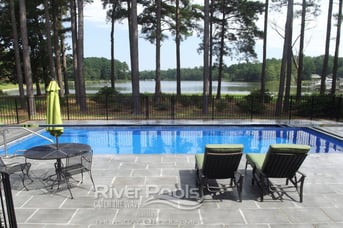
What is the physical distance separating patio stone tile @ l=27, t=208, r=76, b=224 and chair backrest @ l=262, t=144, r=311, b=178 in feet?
9.15

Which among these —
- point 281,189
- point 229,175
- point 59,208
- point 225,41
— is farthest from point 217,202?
point 225,41

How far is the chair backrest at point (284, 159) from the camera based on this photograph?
3.54 metres

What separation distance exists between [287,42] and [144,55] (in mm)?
9404

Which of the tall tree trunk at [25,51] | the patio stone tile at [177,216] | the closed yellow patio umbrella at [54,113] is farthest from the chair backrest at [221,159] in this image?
the tall tree trunk at [25,51]

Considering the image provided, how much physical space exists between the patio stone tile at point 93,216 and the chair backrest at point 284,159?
227 cm

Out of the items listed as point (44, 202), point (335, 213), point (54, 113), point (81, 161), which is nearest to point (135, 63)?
point (54, 113)

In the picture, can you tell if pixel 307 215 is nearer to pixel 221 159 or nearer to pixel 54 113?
pixel 221 159

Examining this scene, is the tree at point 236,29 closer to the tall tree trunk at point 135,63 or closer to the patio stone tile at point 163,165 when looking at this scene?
the tall tree trunk at point 135,63

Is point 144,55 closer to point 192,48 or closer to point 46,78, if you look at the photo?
point 192,48

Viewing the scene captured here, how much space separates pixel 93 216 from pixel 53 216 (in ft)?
1.69

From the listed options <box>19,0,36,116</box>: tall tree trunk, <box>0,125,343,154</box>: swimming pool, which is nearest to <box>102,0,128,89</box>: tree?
<box>19,0,36,116</box>: tall tree trunk

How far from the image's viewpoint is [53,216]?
10.8 ft

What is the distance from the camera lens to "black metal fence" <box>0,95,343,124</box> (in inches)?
439

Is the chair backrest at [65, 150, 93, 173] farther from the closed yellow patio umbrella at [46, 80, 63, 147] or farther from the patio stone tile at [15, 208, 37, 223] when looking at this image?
the patio stone tile at [15, 208, 37, 223]
